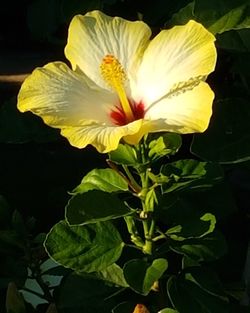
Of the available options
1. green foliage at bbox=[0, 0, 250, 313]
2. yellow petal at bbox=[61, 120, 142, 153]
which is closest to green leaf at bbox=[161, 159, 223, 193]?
green foliage at bbox=[0, 0, 250, 313]

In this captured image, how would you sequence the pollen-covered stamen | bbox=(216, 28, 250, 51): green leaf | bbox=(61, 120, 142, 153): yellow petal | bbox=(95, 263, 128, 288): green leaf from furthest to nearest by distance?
bbox=(95, 263, 128, 288): green leaf, bbox=(216, 28, 250, 51): green leaf, the pollen-covered stamen, bbox=(61, 120, 142, 153): yellow petal

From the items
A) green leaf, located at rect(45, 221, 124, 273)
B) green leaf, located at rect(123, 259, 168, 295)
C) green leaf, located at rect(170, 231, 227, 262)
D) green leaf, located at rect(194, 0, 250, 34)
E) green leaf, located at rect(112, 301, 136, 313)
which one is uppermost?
green leaf, located at rect(194, 0, 250, 34)

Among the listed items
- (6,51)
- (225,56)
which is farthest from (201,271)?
(6,51)

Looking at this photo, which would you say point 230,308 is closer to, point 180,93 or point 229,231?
point 229,231

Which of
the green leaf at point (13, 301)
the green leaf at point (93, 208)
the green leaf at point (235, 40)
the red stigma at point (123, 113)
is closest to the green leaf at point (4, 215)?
the green leaf at point (13, 301)

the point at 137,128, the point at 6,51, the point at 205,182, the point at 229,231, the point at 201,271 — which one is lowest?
the point at 6,51

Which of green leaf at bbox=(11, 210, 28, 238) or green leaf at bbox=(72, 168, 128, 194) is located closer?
green leaf at bbox=(72, 168, 128, 194)

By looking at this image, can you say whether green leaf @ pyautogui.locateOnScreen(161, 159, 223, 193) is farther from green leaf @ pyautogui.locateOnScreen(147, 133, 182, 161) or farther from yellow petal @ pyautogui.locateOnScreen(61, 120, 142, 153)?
yellow petal @ pyautogui.locateOnScreen(61, 120, 142, 153)
